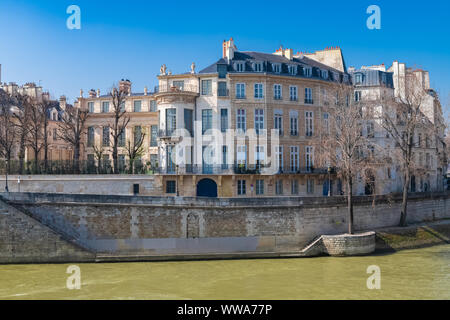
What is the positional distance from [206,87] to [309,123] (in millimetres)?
8005

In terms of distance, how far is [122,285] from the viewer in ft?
57.2

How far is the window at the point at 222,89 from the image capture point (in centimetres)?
3103

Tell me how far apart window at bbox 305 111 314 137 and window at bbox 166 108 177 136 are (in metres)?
9.62

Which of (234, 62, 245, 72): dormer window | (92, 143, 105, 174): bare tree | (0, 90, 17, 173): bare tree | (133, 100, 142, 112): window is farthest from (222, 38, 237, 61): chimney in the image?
(0, 90, 17, 173): bare tree

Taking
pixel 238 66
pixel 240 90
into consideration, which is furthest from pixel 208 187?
pixel 238 66

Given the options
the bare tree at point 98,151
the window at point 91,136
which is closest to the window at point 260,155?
the bare tree at point 98,151

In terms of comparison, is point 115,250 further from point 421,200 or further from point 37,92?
point 37,92

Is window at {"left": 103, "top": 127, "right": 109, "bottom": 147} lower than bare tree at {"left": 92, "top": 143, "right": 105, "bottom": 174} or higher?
higher

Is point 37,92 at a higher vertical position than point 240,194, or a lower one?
higher

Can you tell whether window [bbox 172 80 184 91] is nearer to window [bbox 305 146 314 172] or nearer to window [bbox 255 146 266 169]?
window [bbox 255 146 266 169]

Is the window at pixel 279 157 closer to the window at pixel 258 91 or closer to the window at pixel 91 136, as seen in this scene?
the window at pixel 258 91

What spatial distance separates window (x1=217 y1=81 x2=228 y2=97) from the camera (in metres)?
31.0
